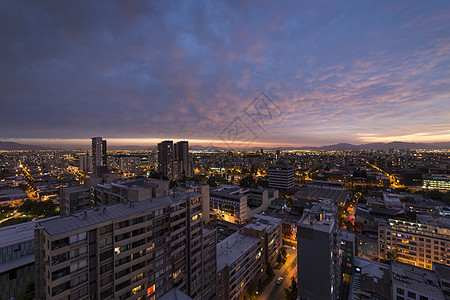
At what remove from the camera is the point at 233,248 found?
17.1 m

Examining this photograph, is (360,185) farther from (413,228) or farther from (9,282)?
(9,282)

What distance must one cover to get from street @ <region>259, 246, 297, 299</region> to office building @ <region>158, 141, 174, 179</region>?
160 ft

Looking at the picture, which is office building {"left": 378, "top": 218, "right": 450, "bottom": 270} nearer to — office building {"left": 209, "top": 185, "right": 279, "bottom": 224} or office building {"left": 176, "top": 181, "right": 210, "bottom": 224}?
office building {"left": 209, "top": 185, "right": 279, "bottom": 224}

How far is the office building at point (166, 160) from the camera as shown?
2477 inches

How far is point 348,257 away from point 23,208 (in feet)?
141

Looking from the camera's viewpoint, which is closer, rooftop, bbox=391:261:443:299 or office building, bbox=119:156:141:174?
rooftop, bbox=391:261:443:299

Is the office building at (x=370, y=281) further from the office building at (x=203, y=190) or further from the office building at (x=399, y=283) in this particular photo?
the office building at (x=203, y=190)

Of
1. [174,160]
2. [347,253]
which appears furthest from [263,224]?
[174,160]

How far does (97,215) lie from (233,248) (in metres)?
12.4

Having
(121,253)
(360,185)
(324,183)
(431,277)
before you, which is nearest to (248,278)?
(121,253)

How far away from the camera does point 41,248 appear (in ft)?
25.1

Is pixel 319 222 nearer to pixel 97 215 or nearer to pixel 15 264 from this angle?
pixel 97 215

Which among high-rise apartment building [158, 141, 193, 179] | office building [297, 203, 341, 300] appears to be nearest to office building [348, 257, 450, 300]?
office building [297, 203, 341, 300]

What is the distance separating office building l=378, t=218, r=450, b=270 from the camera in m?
18.0
